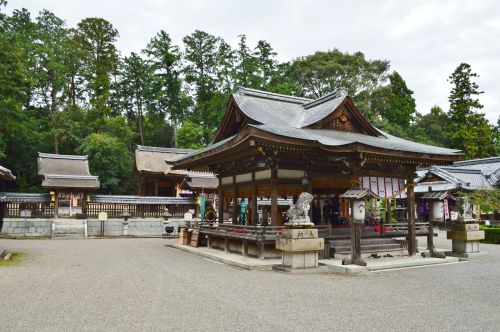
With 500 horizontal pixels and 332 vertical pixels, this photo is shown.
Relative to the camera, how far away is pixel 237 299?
756 centimetres

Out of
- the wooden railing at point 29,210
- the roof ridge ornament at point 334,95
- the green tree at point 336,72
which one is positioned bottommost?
the wooden railing at point 29,210

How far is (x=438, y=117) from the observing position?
5447 cm

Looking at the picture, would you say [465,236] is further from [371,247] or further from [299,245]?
[299,245]

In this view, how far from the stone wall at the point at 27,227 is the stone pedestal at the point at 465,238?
22.5 meters

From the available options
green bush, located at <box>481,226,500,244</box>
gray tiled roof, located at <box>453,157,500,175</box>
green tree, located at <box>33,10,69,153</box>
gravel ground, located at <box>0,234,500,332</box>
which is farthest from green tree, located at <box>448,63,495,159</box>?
green tree, located at <box>33,10,69,153</box>

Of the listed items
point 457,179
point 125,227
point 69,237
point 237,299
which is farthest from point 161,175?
point 237,299

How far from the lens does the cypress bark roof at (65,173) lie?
2650 cm

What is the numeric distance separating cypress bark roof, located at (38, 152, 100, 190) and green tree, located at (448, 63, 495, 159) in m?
38.2

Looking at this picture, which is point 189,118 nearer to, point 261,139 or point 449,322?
point 261,139

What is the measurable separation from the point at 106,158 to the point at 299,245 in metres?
30.9

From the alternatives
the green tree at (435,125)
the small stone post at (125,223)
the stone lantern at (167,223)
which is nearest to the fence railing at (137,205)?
the stone lantern at (167,223)

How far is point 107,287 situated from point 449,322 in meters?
7.14

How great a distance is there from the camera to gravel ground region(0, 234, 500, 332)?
5941 millimetres

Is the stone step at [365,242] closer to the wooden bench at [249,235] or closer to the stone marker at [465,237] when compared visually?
the wooden bench at [249,235]
